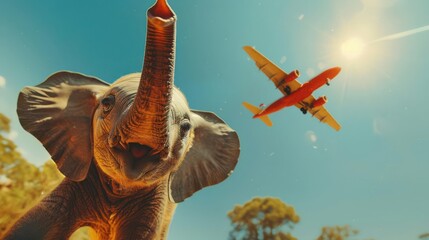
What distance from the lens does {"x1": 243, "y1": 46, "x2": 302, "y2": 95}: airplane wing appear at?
1762 cm

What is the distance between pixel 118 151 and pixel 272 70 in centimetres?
1658

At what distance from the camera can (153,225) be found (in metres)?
2.91

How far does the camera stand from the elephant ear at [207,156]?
10.6 feet

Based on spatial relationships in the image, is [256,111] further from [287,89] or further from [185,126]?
[185,126]

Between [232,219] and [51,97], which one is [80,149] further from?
A: [232,219]

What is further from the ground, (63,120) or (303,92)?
(303,92)

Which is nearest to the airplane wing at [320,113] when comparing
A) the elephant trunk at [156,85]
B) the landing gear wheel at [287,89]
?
the landing gear wheel at [287,89]

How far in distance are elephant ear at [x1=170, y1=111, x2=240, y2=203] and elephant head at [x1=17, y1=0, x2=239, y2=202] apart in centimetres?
1

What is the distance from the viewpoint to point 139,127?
74.0 inches

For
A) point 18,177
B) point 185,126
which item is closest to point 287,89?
point 18,177

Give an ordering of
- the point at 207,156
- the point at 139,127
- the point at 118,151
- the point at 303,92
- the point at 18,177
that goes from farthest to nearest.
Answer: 1. the point at 303,92
2. the point at 18,177
3. the point at 207,156
4. the point at 118,151
5. the point at 139,127

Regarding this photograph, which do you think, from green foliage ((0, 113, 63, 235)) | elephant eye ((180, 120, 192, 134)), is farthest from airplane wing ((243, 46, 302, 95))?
elephant eye ((180, 120, 192, 134))

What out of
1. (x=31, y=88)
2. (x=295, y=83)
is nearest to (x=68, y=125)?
(x=31, y=88)

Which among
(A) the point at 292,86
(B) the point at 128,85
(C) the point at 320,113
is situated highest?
(C) the point at 320,113
